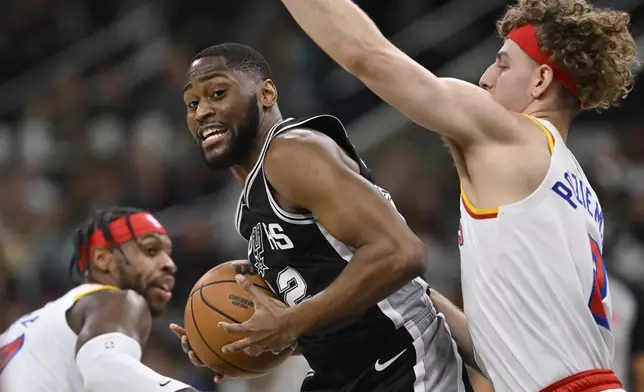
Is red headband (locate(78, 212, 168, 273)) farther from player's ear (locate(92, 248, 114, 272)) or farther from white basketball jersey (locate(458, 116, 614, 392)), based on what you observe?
white basketball jersey (locate(458, 116, 614, 392))

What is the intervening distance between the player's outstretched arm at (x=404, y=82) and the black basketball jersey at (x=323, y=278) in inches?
15.7

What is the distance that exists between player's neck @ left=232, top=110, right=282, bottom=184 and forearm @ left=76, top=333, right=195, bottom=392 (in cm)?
109

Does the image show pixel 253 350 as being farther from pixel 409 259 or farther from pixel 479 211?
pixel 479 211

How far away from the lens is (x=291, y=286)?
386 cm

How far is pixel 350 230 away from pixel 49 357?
7.93 feet

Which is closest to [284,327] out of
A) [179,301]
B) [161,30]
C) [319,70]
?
[179,301]

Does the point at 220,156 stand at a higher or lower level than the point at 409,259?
higher

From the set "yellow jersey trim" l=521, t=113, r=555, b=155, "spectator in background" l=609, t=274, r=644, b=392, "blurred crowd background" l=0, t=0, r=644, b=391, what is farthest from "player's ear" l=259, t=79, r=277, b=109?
"blurred crowd background" l=0, t=0, r=644, b=391

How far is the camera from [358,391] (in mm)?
3840

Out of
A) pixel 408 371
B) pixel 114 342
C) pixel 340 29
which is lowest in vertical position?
pixel 114 342

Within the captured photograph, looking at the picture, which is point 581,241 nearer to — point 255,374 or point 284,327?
point 284,327

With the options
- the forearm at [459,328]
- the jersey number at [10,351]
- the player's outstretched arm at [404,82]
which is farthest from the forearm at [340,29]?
the jersey number at [10,351]

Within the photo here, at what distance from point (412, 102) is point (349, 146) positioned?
543 mm

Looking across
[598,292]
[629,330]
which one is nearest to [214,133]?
[598,292]
